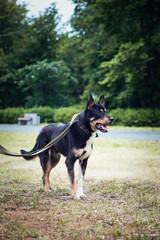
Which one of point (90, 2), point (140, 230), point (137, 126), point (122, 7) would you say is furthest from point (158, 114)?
point (140, 230)

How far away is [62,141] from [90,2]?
25.9 metres

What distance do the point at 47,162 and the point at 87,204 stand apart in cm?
125

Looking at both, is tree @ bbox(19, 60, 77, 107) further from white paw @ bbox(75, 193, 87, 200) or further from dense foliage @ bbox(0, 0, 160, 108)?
white paw @ bbox(75, 193, 87, 200)

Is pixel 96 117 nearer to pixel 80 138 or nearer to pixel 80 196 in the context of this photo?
pixel 80 138

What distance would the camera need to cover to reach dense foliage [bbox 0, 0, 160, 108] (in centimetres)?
2447

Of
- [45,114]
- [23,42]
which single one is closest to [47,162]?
[45,114]

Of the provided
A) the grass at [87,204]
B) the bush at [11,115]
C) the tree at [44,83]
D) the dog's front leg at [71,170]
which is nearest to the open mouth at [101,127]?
the dog's front leg at [71,170]

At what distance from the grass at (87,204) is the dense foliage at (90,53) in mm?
17145

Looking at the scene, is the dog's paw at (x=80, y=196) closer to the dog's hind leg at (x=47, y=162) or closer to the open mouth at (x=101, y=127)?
the dog's hind leg at (x=47, y=162)

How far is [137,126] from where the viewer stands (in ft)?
78.2

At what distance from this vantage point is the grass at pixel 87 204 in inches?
143

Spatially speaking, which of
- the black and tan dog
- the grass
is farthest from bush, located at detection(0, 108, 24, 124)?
the black and tan dog

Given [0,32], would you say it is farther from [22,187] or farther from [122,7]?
[22,187]

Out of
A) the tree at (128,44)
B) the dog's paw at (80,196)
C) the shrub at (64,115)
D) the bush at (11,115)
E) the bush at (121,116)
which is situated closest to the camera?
the dog's paw at (80,196)
